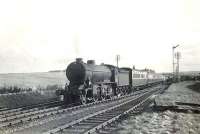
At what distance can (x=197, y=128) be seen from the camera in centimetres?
1412

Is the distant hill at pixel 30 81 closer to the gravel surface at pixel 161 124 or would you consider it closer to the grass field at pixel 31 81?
the grass field at pixel 31 81

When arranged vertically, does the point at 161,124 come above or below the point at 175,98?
below

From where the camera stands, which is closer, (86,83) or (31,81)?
(86,83)

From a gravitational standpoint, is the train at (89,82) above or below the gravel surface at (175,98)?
above

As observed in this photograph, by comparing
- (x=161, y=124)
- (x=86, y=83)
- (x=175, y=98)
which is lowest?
(x=161, y=124)

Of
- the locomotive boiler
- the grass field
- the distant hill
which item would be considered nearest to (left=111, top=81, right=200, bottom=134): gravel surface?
the locomotive boiler

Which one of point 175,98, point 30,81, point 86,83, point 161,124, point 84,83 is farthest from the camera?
point 30,81

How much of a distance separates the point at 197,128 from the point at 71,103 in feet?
37.3

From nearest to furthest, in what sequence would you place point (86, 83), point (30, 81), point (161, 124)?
point (161, 124)
point (86, 83)
point (30, 81)

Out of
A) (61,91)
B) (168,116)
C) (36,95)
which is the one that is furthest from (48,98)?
(168,116)

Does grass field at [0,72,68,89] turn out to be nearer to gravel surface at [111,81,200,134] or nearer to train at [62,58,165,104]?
train at [62,58,165,104]

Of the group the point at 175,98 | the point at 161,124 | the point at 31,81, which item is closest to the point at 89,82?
the point at 175,98

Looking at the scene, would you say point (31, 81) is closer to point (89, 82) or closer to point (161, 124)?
point (89, 82)

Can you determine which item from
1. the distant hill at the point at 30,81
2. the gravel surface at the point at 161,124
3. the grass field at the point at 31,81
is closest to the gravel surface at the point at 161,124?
the gravel surface at the point at 161,124
